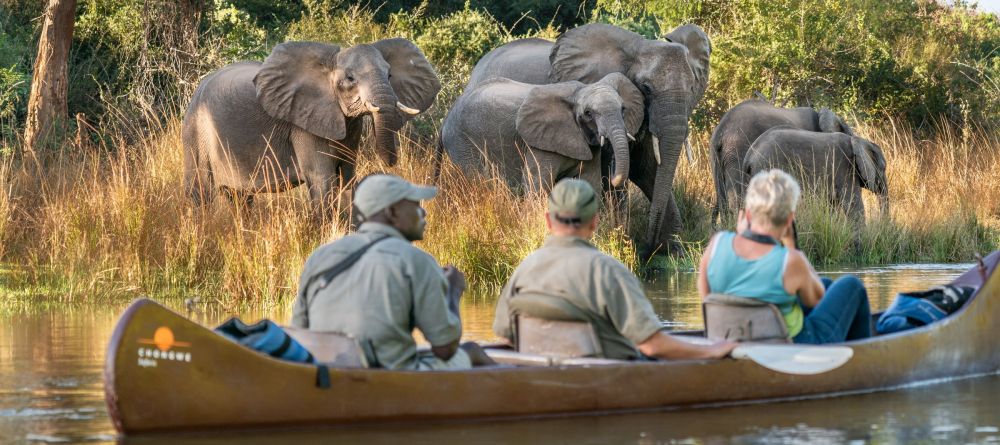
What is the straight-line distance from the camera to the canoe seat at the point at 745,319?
976cm

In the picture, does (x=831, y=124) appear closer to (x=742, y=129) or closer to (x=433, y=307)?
(x=742, y=129)

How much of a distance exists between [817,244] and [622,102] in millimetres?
2476

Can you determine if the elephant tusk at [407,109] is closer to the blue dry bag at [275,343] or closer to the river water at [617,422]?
the river water at [617,422]

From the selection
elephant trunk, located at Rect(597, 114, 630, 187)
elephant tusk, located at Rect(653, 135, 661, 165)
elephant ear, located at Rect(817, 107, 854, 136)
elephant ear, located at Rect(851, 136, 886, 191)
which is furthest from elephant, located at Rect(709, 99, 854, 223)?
elephant trunk, located at Rect(597, 114, 630, 187)

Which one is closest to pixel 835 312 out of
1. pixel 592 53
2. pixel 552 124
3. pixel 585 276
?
pixel 585 276

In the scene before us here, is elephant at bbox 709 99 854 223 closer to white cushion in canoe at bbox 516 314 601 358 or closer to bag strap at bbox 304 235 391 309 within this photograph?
white cushion in canoe at bbox 516 314 601 358

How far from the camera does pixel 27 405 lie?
9.66m

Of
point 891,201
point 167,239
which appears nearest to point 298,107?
point 167,239

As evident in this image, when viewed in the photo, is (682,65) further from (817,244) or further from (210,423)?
(210,423)

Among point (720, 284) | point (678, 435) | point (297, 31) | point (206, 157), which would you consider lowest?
point (678, 435)

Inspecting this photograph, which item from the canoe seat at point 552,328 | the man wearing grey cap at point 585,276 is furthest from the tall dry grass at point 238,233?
the man wearing grey cap at point 585,276

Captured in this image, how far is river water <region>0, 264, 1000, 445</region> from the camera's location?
28.6ft

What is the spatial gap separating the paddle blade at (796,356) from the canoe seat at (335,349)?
2.10 metres

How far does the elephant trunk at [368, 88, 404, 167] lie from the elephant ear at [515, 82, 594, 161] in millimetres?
1682
